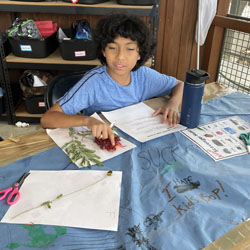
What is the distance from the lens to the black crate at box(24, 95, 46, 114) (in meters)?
2.47

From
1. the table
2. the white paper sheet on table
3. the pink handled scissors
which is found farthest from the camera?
the white paper sheet on table

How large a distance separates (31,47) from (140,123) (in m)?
1.53

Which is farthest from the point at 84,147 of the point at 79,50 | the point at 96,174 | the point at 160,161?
the point at 79,50

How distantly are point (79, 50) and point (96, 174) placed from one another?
1.64 metres

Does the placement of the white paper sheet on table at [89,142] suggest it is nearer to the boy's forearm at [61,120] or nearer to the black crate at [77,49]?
the boy's forearm at [61,120]

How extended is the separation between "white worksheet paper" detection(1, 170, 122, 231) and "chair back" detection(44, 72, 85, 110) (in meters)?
0.50

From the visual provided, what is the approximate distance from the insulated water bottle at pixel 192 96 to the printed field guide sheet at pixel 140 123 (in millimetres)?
42

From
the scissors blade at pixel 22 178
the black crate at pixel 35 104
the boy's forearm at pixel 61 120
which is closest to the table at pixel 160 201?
the scissors blade at pixel 22 178

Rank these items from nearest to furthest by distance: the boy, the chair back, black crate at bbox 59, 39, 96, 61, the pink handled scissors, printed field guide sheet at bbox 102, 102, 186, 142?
1. the pink handled scissors
2. printed field guide sheet at bbox 102, 102, 186, 142
3. the boy
4. the chair back
5. black crate at bbox 59, 39, 96, 61

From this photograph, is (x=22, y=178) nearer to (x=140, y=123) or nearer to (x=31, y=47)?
(x=140, y=123)

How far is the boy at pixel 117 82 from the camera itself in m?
1.12

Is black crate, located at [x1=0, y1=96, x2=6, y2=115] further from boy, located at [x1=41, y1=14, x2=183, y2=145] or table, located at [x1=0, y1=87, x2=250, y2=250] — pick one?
table, located at [x1=0, y1=87, x2=250, y2=250]

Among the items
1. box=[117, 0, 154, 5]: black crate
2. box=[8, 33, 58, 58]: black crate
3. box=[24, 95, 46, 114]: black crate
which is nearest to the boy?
box=[117, 0, 154, 5]: black crate

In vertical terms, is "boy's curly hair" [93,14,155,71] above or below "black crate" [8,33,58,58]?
above
